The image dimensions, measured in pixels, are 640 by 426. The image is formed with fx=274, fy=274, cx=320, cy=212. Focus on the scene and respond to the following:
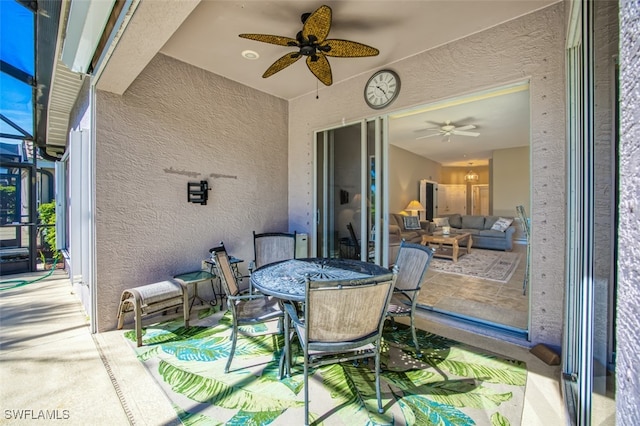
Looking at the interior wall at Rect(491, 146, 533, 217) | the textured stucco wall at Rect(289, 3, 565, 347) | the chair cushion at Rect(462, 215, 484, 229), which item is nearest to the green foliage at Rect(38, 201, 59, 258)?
the textured stucco wall at Rect(289, 3, 565, 347)

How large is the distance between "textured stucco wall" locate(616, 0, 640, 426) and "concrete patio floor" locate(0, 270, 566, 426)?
5.50 feet

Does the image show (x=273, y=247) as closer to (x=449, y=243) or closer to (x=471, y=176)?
(x=449, y=243)

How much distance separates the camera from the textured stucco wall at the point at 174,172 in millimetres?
2848

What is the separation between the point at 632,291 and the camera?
1.45ft

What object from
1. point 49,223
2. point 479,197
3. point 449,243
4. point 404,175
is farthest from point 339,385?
point 479,197

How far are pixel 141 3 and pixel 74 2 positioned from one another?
749mm

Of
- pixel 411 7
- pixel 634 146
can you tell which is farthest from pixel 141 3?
pixel 634 146

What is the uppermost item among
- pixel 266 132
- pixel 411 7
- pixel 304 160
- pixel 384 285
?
pixel 411 7

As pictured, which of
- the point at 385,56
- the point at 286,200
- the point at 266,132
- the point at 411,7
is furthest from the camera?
the point at 286,200

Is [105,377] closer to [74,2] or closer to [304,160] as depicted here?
[74,2]

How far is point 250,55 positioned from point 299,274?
260 cm

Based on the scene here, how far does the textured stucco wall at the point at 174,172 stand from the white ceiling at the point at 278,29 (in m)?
0.28

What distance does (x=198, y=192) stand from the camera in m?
3.48

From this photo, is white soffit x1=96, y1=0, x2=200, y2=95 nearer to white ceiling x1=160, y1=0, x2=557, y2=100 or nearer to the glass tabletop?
white ceiling x1=160, y1=0, x2=557, y2=100
